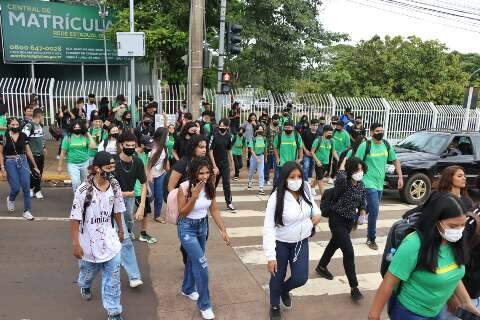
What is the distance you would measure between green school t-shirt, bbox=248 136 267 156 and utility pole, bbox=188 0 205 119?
8.51 ft

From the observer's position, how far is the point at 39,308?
4441 mm

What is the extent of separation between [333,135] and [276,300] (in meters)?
6.76

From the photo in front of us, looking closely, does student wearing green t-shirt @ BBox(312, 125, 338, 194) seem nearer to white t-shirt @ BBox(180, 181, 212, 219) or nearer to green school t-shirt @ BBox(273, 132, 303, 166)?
green school t-shirt @ BBox(273, 132, 303, 166)

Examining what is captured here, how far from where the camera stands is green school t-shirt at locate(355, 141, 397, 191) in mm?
6273

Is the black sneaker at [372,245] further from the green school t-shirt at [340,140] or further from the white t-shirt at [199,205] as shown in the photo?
the green school t-shirt at [340,140]

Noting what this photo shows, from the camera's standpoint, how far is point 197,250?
4.16 meters

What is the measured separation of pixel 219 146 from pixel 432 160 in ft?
15.7

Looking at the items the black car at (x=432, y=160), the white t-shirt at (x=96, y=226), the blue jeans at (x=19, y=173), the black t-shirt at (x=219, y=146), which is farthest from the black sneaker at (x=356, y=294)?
the blue jeans at (x=19, y=173)

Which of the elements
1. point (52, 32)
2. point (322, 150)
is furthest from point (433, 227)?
point (52, 32)

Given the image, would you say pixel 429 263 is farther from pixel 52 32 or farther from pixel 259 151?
pixel 52 32

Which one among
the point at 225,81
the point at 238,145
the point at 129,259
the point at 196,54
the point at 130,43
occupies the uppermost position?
the point at 130,43

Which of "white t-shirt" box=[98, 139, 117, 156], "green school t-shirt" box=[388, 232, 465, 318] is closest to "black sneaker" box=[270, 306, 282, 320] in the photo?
"green school t-shirt" box=[388, 232, 465, 318]

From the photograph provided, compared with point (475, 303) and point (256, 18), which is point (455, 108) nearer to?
point (256, 18)

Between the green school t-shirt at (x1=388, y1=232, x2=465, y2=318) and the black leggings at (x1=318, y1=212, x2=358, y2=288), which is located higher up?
the green school t-shirt at (x1=388, y1=232, x2=465, y2=318)
